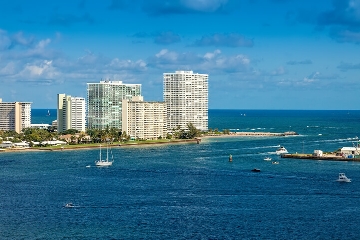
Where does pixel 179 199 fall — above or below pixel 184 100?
below

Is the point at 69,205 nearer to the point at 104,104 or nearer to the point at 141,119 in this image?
the point at 141,119

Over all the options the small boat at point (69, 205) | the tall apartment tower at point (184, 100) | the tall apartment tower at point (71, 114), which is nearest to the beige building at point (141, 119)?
the tall apartment tower at point (71, 114)

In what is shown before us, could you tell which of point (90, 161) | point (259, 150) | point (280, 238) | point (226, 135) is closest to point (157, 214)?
point (280, 238)

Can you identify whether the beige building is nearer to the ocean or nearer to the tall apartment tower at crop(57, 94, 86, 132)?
the tall apartment tower at crop(57, 94, 86, 132)

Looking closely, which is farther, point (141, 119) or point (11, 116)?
point (11, 116)

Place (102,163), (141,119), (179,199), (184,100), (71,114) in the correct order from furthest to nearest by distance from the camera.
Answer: (184,100)
(71,114)
(141,119)
(102,163)
(179,199)

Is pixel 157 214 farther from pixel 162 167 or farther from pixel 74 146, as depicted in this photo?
pixel 74 146

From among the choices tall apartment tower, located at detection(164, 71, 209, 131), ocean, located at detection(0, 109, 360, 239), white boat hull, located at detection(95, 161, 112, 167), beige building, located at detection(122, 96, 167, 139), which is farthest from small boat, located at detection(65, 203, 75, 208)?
tall apartment tower, located at detection(164, 71, 209, 131)

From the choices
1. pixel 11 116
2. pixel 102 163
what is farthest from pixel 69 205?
pixel 11 116
